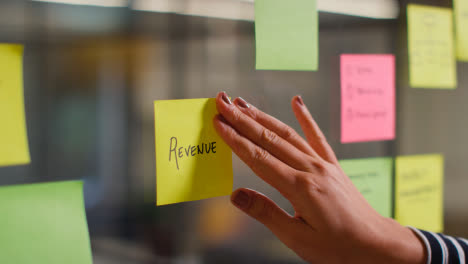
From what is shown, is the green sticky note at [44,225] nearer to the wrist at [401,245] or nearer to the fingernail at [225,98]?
the fingernail at [225,98]

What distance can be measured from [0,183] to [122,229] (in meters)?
0.17

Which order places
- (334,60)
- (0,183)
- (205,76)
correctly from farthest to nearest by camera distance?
(334,60)
(205,76)
(0,183)

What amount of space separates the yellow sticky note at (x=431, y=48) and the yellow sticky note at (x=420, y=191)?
0.17m

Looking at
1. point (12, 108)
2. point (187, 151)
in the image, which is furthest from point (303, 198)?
point (12, 108)

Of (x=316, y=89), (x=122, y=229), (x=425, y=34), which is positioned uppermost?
(x=425, y=34)

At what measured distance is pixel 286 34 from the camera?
553mm

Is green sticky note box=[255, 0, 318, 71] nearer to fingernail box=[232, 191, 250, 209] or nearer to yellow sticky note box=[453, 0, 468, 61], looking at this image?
fingernail box=[232, 191, 250, 209]

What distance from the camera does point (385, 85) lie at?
2.21 ft

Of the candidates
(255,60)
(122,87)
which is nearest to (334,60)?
(255,60)

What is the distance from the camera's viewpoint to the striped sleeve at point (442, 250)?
55 centimetres

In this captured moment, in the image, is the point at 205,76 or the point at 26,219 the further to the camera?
the point at 205,76

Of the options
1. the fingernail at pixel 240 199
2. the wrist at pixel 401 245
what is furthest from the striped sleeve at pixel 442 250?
the fingernail at pixel 240 199

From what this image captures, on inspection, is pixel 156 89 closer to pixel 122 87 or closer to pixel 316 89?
pixel 122 87

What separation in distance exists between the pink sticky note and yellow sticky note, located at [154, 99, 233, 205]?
0.94 feet
